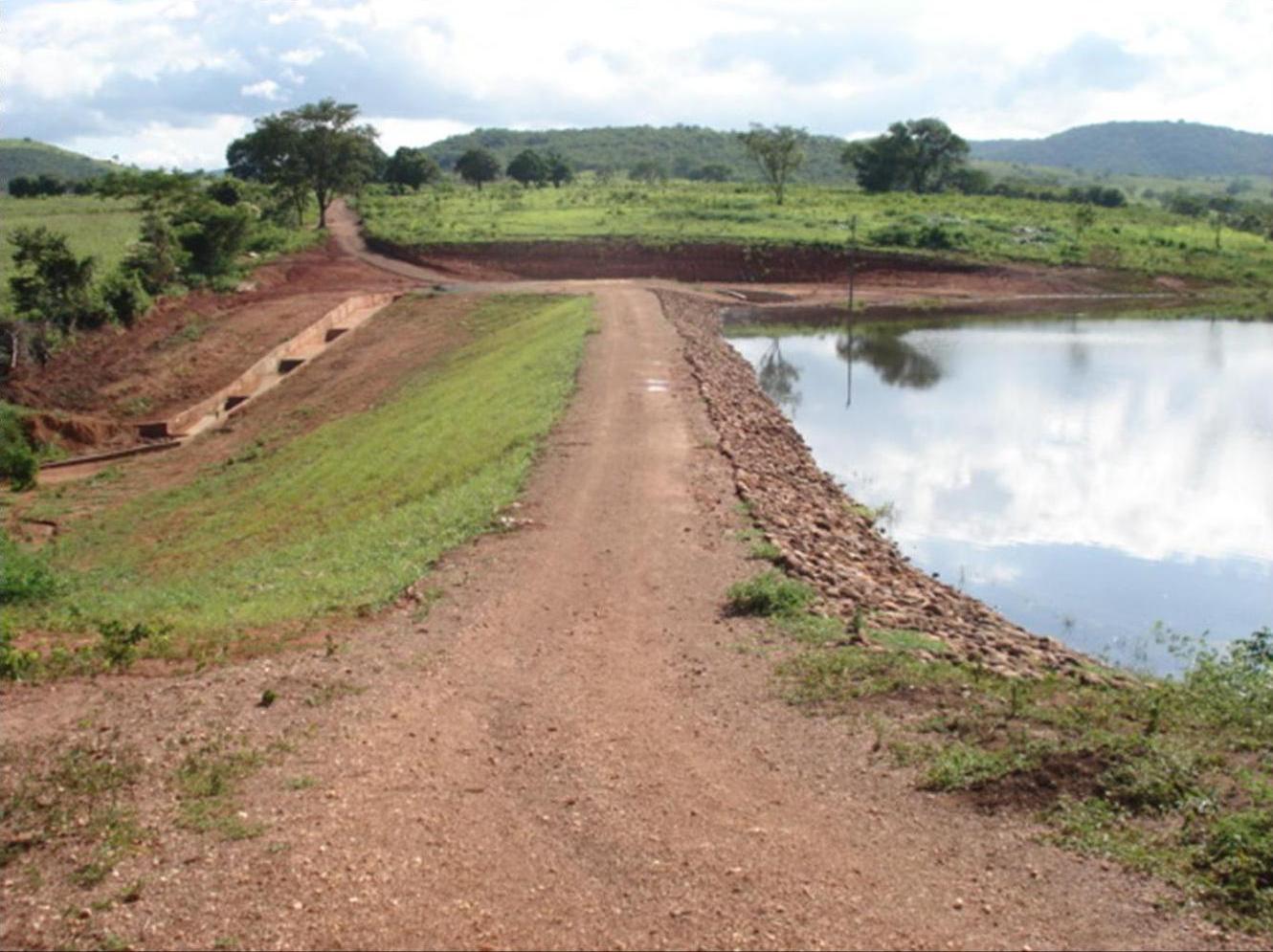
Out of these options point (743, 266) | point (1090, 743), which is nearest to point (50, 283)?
point (743, 266)

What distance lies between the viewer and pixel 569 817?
7.61m

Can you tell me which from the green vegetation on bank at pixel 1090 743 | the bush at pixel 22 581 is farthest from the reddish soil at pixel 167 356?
the green vegetation on bank at pixel 1090 743

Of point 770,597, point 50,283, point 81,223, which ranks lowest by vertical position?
point 770,597

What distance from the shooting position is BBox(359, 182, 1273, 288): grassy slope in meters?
57.1

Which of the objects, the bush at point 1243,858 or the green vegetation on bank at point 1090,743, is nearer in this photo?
the bush at point 1243,858

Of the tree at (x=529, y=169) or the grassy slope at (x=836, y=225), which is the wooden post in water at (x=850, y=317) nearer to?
the grassy slope at (x=836, y=225)

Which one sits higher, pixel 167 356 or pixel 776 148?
pixel 776 148

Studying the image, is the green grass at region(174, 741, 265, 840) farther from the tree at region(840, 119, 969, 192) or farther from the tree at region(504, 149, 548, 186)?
the tree at region(504, 149, 548, 186)

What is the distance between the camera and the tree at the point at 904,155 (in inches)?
3450

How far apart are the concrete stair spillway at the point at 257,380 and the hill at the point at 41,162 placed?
79124 millimetres

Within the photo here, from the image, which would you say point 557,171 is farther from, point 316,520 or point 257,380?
point 316,520

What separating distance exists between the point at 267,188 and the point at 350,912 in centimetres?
6480

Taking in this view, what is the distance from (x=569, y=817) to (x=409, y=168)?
82.4 metres

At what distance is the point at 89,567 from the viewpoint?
19.1 meters
